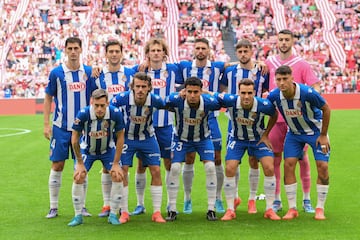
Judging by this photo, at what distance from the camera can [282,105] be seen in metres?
7.92

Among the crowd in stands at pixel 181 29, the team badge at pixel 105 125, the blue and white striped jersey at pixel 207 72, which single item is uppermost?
the crowd in stands at pixel 181 29

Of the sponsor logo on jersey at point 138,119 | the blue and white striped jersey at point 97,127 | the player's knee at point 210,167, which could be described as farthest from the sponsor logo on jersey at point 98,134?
the player's knee at point 210,167

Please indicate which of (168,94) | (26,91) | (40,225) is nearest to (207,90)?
(168,94)

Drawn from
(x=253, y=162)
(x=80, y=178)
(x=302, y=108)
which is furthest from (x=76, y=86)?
(x=302, y=108)

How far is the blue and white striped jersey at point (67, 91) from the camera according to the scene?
8242mm

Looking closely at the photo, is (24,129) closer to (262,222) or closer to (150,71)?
(150,71)

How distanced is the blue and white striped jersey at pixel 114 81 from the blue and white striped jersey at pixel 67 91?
0.16 m

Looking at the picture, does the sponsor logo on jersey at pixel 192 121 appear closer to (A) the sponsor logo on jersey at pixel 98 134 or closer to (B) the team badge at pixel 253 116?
(B) the team badge at pixel 253 116

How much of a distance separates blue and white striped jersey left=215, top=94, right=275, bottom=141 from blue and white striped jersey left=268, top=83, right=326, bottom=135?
0.40 ft

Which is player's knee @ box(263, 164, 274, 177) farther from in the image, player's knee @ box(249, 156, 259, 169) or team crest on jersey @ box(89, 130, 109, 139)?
team crest on jersey @ box(89, 130, 109, 139)

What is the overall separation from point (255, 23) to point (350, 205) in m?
22.1

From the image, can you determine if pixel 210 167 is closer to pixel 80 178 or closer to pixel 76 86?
pixel 80 178

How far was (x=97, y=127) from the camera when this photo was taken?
7723mm

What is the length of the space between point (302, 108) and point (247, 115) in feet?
1.95
